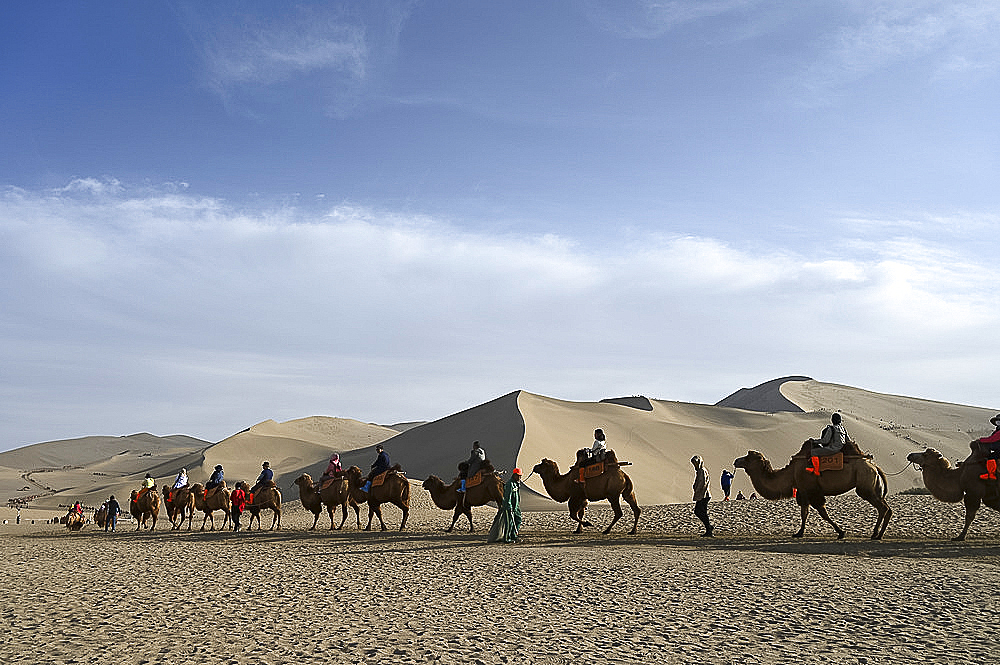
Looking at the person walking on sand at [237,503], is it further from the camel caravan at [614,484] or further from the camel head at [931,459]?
the camel head at [931,459]

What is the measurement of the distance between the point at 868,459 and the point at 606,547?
5.85m

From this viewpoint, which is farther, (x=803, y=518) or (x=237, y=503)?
(x=237, y=503)

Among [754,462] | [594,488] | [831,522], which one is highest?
[754,462]

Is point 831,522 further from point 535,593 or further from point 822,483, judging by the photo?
point 535,593

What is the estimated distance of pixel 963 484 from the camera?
52.2 ft

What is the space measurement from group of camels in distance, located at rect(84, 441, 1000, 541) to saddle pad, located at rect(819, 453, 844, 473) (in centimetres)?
8

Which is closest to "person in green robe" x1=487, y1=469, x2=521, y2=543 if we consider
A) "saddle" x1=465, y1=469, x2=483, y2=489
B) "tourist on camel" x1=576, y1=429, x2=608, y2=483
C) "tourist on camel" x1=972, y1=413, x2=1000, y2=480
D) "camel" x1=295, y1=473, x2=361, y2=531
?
"tourist on camel" x1=576, y1=429, x2=608, y2=483

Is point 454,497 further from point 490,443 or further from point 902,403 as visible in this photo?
point 902,403

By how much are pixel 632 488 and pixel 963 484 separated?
7.10 metres

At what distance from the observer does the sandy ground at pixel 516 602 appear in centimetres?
677

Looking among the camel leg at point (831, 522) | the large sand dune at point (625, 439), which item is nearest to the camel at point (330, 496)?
the large sand dune at point (625, 439)

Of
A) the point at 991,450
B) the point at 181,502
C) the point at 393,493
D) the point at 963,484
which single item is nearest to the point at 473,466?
the point at 393,493

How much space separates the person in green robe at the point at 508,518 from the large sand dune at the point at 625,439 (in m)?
15.7

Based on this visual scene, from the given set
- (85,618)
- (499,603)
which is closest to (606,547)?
(499,603)
